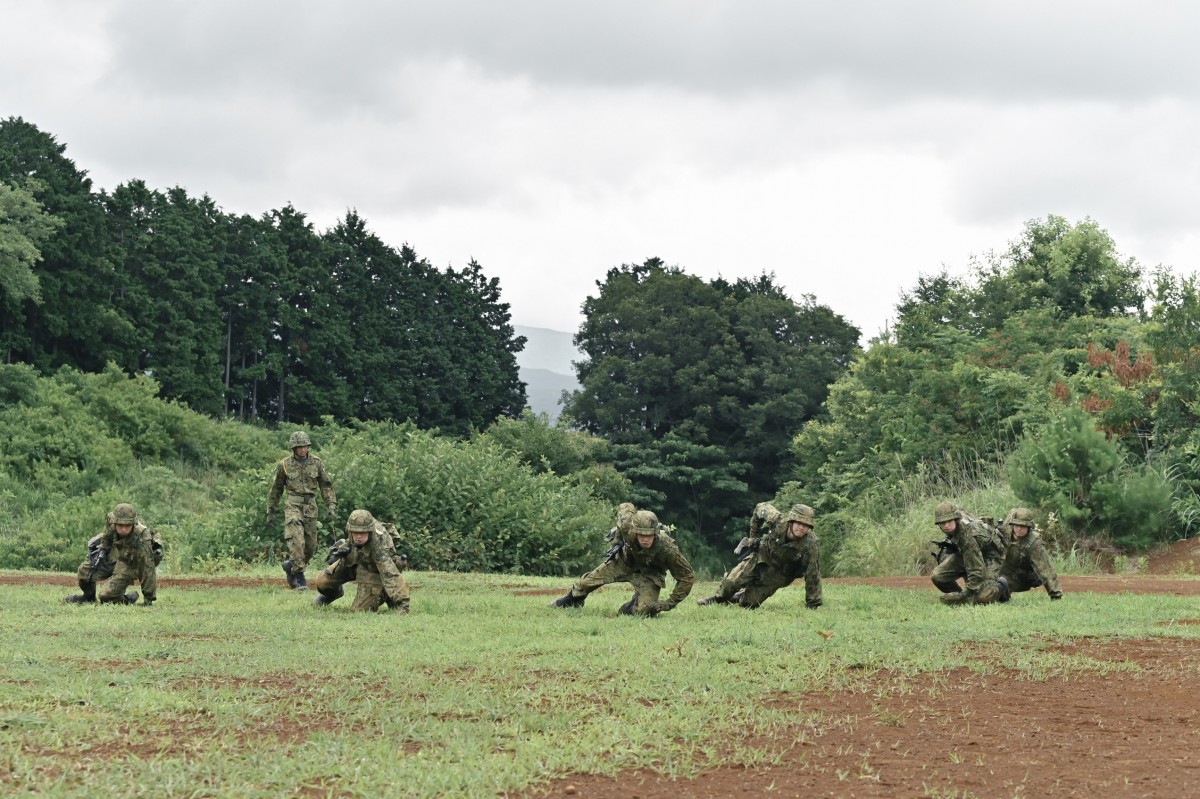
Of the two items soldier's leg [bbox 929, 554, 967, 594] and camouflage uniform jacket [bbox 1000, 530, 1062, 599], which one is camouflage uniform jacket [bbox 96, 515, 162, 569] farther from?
camouflage uniform jacket [bbox 1000, 530, 1062, 599]

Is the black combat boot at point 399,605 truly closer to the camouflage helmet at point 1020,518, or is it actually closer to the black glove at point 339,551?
the black glove at point 339,551

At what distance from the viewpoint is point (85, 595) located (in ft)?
50.0

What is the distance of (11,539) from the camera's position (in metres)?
30.2

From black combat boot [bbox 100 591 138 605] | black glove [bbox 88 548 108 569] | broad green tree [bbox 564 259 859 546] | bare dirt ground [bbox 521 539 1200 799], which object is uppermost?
broad green tree [bbox 564 259 859 546]

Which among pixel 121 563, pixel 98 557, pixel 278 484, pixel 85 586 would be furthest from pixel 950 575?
pixel 85 586

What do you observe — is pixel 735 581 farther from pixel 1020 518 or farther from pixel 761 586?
pixel 1020 518

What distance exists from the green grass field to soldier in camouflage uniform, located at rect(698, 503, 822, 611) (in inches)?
13.3

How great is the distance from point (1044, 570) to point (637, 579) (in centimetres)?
500

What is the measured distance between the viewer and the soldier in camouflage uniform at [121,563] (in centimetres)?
1488

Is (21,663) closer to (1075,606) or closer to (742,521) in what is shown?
(1075,606)

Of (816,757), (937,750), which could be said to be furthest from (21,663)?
(937,750)

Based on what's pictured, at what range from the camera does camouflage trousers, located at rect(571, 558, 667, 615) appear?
1410cm

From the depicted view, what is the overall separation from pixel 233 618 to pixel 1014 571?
9.06 metres

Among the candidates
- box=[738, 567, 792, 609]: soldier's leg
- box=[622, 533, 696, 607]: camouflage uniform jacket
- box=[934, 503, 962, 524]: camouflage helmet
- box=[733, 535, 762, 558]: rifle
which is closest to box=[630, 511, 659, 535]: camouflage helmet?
box=[622, 533, 696, 607]: camouflage uniform jacket
